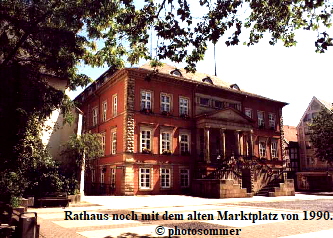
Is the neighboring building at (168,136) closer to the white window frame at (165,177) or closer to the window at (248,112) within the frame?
the white window frame at (165,177)

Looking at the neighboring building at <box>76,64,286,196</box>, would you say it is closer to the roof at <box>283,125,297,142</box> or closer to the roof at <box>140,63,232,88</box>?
the roof at <box>140,63,232,88</box>

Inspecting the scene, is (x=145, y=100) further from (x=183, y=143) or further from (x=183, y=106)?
(x=183, y=143)

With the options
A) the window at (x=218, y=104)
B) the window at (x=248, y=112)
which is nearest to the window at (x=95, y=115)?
the window at (x=218, y=104)

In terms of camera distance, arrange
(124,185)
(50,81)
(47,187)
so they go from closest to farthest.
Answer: (47,187)
(50,81)
(124,185)

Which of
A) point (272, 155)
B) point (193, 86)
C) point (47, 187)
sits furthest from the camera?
point (272, 155)

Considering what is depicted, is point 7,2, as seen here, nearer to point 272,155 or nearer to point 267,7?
point 267,7

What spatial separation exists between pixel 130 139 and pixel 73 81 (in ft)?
46.2

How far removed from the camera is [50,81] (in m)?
20.1

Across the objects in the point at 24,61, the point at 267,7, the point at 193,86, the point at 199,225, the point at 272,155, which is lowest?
the point at 199,225

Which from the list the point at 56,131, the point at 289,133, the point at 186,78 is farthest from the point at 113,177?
the point at 289,133

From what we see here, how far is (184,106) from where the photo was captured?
29.8m

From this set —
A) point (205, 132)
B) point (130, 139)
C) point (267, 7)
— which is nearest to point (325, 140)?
point (205, 132)

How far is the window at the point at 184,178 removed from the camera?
90.9 feet

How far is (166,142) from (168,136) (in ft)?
2.17
